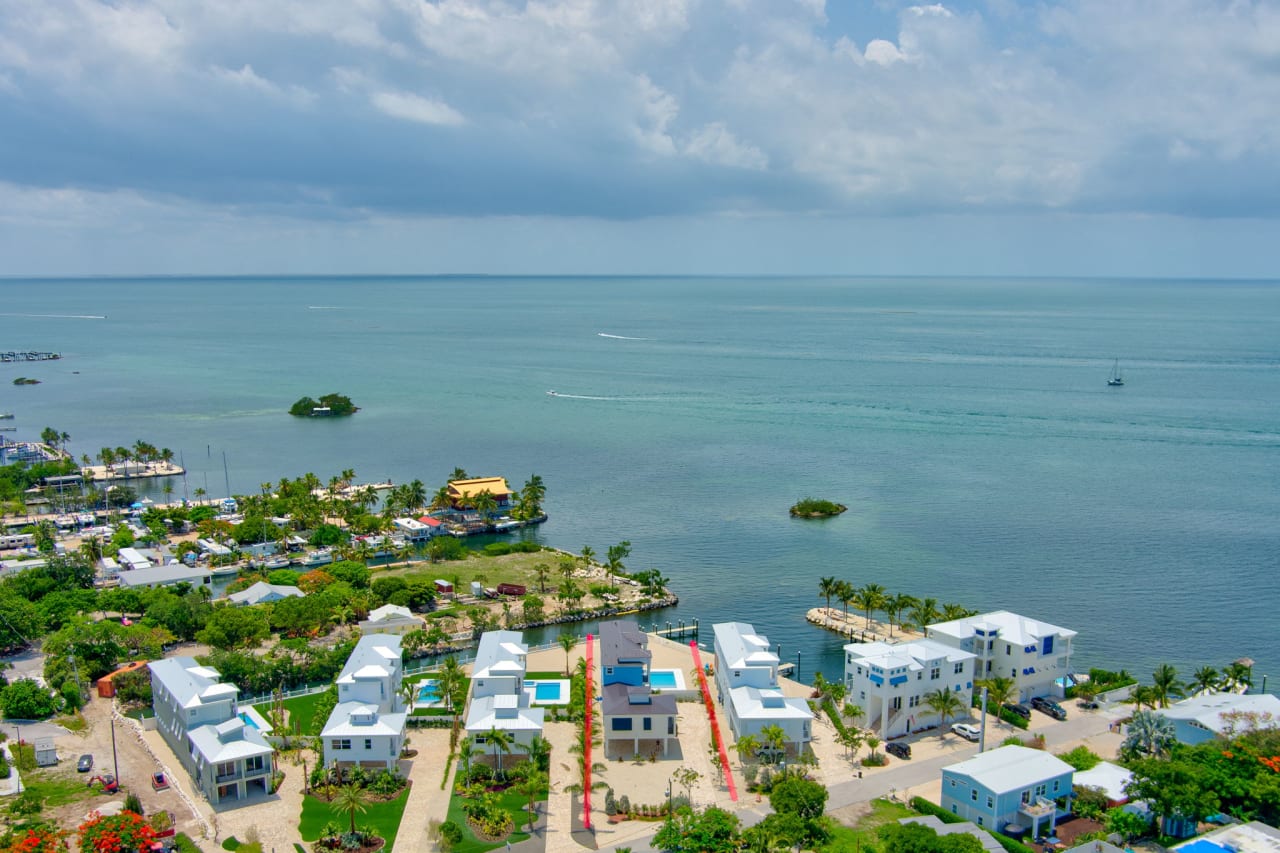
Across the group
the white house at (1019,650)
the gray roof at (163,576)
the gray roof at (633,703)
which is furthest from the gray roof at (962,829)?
the gray roof at (163,576)

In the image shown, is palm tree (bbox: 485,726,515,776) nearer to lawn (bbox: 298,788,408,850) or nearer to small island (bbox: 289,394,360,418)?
lawn (bbox: 298,788,408,850)

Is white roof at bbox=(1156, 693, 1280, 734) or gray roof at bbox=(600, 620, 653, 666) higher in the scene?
gray roof at bbox=(600, 620, 653, 666)

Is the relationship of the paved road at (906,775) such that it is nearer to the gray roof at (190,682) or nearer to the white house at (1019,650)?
the white house at (1019,650)

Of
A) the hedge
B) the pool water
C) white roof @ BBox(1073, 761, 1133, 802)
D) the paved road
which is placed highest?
white roof @ BBox(1073, 761, 1133, 802)

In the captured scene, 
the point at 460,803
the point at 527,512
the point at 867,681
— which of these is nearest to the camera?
the point at 460,803

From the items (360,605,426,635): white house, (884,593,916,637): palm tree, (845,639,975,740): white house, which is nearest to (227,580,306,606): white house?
(360,605,426,635): white house

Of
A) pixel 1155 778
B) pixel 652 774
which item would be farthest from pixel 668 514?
pixel 1155 778

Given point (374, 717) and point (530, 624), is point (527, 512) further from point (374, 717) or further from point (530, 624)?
point (374, 717)
